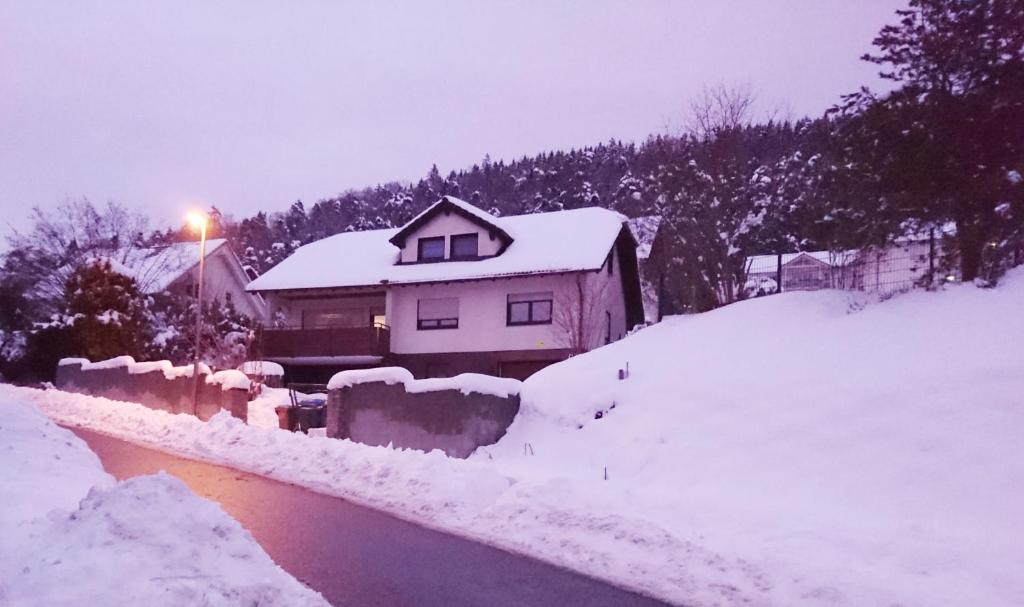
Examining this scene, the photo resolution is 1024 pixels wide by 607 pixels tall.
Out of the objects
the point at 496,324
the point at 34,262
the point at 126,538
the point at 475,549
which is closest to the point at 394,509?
the point at 475,549

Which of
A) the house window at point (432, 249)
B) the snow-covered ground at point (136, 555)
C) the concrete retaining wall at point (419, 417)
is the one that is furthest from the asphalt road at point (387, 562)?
the house window at point (432, 249)

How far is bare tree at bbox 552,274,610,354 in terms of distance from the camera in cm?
2680

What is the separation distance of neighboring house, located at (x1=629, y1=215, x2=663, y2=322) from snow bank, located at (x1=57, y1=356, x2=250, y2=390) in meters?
14.2

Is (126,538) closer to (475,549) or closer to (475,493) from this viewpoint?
(475,549)

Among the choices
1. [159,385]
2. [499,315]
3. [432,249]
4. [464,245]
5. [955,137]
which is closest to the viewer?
[955,137]

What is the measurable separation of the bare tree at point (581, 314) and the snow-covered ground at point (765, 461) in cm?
851

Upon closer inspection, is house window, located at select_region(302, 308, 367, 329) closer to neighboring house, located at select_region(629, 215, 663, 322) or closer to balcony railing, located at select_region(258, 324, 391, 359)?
balcony railing, located at select_region(258, 324, 391, 359)

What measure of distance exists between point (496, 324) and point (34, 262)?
80.5ft

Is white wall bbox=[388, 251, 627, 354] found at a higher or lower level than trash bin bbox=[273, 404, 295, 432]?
higher

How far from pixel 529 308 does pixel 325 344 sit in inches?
319

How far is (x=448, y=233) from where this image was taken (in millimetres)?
32125

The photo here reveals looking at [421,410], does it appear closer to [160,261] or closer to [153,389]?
[153,389]

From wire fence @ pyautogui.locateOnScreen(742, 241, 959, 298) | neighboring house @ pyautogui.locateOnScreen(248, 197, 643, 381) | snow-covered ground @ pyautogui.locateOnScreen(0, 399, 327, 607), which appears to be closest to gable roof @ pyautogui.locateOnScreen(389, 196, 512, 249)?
neighboring house @ pyautogui.locateOnScreen(248, 197, 643, 381)

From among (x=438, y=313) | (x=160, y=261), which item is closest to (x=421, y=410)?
(x=438, y=313)
